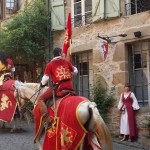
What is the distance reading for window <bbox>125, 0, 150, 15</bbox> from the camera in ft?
36.0

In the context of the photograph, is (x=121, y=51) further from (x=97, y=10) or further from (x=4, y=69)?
(x=4, y=69)

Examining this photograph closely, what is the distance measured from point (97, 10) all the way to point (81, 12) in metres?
1.16

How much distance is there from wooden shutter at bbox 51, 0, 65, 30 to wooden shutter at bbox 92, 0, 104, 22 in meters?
1.57

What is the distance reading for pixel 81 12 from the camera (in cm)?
1284

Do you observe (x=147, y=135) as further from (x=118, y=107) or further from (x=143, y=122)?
(x=118, y=107)

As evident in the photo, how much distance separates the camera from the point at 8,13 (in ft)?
54.0

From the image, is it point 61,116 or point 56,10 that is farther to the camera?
point 56,10

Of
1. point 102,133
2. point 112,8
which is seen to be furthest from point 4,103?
point 102,133

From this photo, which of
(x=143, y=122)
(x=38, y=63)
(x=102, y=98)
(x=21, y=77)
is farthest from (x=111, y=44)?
(x=21, y=77)

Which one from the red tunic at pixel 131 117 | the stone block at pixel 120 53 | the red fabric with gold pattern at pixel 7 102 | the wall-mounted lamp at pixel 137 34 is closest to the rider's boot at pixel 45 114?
the red fabric with gold pattern at pixel 7 102

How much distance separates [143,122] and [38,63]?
227 inches

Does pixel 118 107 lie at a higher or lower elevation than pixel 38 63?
lower

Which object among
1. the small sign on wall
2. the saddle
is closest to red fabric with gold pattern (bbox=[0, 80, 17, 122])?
the small sign on wall

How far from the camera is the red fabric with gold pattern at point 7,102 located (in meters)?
9.84
